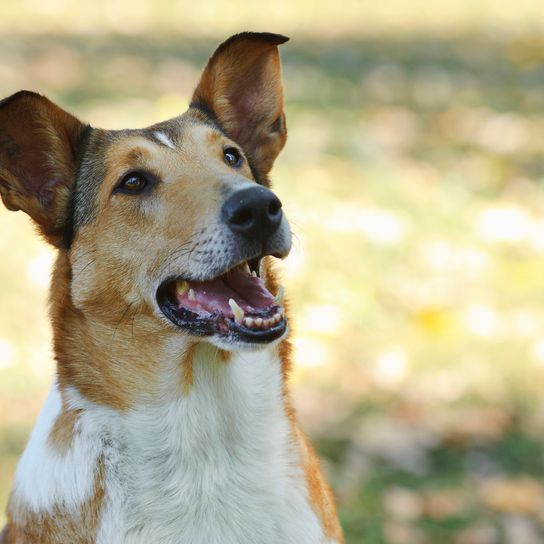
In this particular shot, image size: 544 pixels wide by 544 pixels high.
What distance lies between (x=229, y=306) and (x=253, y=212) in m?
0.35

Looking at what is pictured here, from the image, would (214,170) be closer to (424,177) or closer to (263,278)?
(263,278)

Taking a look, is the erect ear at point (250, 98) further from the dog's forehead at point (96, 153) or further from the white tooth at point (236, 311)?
the white tooth at point (236, 311)

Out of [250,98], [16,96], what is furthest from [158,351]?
[250,98]

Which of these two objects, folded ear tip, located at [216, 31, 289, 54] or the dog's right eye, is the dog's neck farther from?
folded ear tip, located at [216, 31, 289, 54]

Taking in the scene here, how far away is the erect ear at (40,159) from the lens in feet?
13.7

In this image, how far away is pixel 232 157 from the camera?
175 inches

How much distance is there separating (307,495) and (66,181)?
59.2 inches

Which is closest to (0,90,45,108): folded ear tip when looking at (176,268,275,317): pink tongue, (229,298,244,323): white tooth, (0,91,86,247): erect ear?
(0,91,86,247): erect ear

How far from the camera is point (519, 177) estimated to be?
32.0 ft

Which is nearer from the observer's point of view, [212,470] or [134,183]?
[212,470]

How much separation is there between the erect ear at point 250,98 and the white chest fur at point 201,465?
3.22ft

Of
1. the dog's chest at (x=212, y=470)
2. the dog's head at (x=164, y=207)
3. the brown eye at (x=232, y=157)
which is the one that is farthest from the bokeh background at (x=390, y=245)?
the dog's chest at (x=212, y=470)

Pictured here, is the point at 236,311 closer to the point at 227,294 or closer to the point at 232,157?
the point at 227,294

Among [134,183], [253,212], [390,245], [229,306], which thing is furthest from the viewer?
[390,245]
